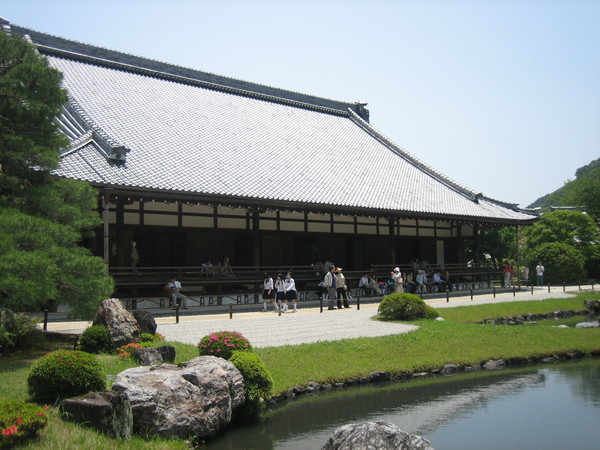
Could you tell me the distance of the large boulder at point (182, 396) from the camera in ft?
25.7

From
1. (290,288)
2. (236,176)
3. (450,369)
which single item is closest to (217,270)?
(290,288)

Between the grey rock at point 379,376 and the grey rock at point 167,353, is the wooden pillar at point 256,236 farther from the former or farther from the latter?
the grey rock at point 167,353

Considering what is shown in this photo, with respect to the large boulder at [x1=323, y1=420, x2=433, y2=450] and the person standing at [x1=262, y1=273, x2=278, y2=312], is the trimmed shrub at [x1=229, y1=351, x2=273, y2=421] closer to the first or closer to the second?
the large boulder at [x1=323, y1=420, x2=433, y2=450]

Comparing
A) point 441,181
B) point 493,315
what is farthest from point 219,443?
point 441,181

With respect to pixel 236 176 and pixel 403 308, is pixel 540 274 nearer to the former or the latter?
pixel 403 308

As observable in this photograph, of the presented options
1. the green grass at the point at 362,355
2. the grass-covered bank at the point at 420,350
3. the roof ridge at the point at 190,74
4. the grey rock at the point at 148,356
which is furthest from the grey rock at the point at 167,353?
the roof ridge at the point at 190,74

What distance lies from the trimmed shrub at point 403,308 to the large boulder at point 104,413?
1255 centimetres

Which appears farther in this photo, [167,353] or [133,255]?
[133,255]

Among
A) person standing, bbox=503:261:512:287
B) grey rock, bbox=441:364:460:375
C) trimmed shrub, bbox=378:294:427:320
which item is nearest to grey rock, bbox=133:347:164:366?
grey rock, bbox=441:364:460:375

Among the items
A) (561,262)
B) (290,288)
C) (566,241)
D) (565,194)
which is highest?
(565,194)

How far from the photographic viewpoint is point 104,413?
7344 millimetres

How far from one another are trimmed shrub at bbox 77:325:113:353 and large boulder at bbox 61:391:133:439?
3.89 meters

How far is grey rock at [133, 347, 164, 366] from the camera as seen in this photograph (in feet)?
33.7

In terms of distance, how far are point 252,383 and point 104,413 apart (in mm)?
2990
